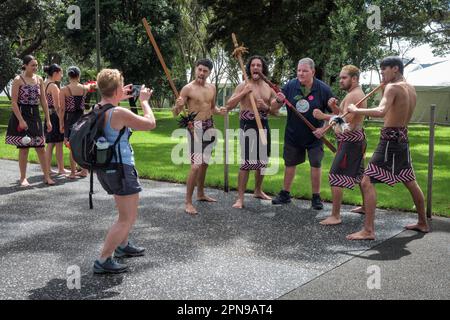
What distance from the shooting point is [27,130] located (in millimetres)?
7973

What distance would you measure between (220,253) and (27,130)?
4.61m

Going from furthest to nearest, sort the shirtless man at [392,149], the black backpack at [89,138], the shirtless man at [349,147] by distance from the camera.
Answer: the shirtless man at [349,147] → the shirtless man at [392,149] → the black backpack at [89,138]

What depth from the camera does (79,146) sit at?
12.7ft

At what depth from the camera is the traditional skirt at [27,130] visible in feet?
26.0

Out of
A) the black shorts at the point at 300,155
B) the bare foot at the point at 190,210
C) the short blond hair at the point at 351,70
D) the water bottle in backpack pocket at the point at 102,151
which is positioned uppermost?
the short blond hair at the point at 351,70

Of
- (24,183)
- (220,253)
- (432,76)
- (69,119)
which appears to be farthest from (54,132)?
(432,76)

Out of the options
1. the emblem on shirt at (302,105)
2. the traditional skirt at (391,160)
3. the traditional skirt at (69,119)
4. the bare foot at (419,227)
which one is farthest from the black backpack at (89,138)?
the traditional skirt at (69,119)

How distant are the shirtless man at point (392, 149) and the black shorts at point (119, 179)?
7.74 feet

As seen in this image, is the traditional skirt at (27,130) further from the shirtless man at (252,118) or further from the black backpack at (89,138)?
the black backpack at (89,138)

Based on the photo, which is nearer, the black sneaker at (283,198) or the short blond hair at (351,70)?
the short blond hair at (351,70)

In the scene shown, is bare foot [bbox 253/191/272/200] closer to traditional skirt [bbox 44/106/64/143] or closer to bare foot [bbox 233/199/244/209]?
bare foot [bbox 233/199/244/209]

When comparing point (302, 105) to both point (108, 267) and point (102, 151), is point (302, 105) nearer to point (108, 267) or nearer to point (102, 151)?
point (102, 151)

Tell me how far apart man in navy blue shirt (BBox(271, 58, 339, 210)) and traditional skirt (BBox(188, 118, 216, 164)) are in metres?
0.99

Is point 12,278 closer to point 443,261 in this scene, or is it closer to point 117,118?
point 117,118
